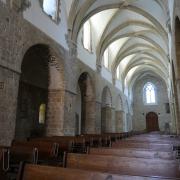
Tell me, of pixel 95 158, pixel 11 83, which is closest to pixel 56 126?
pixel 11 83

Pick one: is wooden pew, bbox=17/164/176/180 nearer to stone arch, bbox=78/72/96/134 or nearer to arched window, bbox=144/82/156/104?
stone arch, bbox=78/72/96/134

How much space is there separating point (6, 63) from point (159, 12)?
450 inches

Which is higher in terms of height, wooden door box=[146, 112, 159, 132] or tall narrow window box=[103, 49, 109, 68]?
tall narrow window box=[103, 49, 109, 68]

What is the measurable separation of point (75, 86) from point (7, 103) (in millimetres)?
5921

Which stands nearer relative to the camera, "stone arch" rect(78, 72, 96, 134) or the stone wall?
the stone wall

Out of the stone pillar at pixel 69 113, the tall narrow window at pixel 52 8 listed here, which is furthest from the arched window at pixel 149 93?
the tall narrow window at pixel 52 8

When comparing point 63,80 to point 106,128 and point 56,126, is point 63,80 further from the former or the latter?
point 106,128

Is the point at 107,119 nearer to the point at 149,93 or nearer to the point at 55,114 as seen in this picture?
the point at 55,114

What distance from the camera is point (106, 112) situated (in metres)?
20.6

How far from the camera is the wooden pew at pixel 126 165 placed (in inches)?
104

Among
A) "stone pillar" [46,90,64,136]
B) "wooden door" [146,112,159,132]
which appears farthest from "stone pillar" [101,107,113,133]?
"wooden door" [146,112,159,132]

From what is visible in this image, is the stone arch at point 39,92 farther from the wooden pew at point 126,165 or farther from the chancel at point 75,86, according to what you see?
the wooden pew at point 126,165

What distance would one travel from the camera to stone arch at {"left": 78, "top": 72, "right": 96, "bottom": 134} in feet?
52.3

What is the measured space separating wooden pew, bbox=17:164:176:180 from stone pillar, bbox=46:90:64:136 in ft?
29.4
